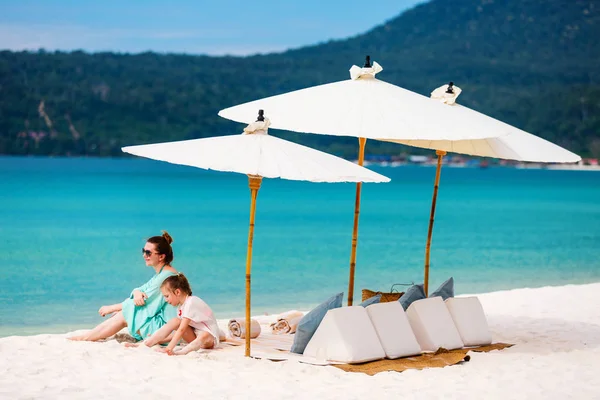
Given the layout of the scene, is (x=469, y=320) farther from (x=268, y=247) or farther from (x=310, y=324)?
(x=268, y=247)

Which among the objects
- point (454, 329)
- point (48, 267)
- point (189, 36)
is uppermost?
point (189, 36)

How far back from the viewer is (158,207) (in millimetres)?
47438

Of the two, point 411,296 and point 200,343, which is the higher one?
point 411,296

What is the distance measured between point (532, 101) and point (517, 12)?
2337 cm

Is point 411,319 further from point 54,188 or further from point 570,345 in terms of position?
point 54,188

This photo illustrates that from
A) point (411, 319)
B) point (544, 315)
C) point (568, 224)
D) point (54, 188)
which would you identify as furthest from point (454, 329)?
point (54, 188)

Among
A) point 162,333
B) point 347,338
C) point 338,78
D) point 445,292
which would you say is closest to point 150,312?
point 162,333

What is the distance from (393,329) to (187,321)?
1.41 metres

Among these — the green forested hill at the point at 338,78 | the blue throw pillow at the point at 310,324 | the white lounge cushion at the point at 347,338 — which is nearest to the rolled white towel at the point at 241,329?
the blue throw pillow at the point at 310,324

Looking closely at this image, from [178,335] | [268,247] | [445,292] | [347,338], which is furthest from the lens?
[268,247]

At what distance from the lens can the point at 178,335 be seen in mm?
6543

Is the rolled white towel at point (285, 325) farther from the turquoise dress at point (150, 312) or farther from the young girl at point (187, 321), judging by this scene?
the turquoise dress at point (150, 312)

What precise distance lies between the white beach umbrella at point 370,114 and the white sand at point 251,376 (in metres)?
1.60

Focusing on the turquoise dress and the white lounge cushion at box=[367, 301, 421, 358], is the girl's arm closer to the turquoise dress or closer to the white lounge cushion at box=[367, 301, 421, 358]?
the turquoise dress
